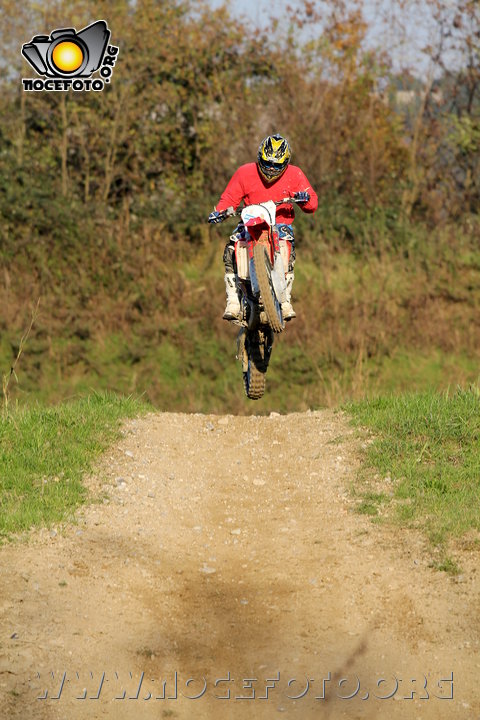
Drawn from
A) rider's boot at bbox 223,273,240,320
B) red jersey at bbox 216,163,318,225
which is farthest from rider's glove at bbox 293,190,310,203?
rider's boot at bbox 223,273,240,320

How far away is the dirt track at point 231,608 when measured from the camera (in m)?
5.65

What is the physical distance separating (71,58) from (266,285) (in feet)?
43.7

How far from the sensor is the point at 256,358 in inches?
402

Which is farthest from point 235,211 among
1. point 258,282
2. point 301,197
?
point 258,282

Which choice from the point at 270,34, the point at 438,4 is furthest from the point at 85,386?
the point at 438,4

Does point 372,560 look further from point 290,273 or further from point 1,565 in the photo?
point 290,273

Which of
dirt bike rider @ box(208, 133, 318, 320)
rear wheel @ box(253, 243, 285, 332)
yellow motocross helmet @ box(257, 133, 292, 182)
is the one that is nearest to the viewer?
rear wheel @ box(253, 243, 285, 332)

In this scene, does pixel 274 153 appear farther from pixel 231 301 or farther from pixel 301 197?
pixel 231 301

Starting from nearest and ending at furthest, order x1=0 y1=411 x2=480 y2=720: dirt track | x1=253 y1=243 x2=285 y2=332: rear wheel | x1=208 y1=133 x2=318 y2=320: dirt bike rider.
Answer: x1=0 y1=411 x2=480 y2=720: dirt track
x1=253 y1=243 x2=285 y2=332: rear wheel
x1=208 y1=133 x2=318 y2=320: dirt bike rider

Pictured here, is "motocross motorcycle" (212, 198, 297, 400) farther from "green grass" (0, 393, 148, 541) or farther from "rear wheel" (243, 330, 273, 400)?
"green grass" (0, 393, 148, 541)

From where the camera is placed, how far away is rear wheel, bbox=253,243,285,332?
9328mm

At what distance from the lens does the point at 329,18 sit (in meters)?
24.2

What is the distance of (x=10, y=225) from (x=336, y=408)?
11.9m

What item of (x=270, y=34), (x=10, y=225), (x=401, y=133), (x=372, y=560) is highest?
(x=270, y=34)
